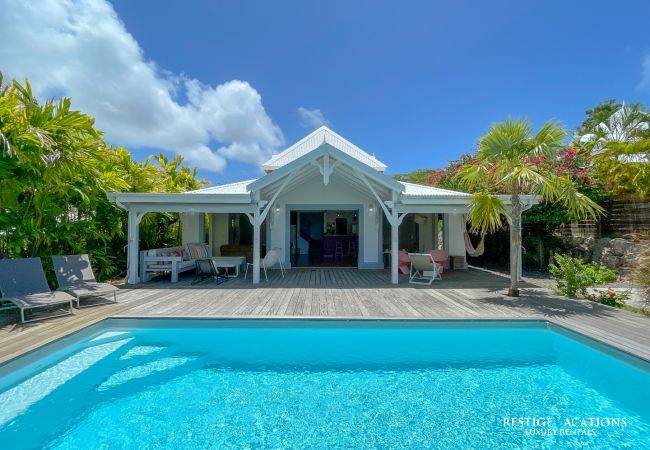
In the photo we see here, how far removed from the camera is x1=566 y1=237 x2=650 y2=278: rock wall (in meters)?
10.2

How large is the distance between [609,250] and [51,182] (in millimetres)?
17170

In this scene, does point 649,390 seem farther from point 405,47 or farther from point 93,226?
point 405,47

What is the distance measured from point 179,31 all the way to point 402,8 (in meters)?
9.16

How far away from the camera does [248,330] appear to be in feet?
17.9

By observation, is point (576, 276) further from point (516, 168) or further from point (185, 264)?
point (185, 264)

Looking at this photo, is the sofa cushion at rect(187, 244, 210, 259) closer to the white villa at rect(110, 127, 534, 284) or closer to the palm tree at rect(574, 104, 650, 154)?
the white villa at rect(110, 127, 534, 284)

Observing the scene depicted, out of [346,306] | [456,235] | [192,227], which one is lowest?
[346,306]

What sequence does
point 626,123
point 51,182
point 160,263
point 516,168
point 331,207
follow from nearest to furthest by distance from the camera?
point 51,182 → point 516,168 → point 160,263 → point 331,207 → point 626,123

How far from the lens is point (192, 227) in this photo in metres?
11.9

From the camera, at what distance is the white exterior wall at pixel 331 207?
12148 mm

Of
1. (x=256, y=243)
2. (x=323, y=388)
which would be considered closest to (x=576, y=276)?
(x=323, y=388)

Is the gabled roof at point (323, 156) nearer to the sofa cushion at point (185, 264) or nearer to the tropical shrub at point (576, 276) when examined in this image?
the sofa cushion at point (185, 264)

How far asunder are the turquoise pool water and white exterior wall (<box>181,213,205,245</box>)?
6746 mm

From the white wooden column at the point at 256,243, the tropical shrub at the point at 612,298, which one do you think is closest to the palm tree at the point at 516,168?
the tropical shrub at the point at 612,298
